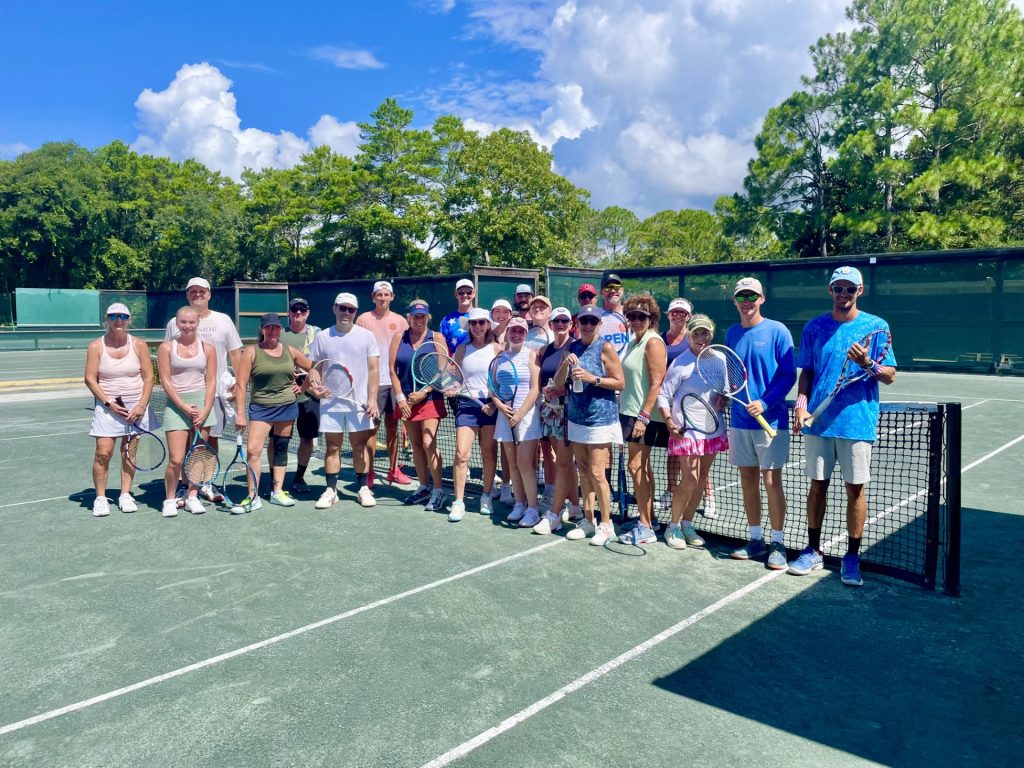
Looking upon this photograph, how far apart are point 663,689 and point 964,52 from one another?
4224 cm

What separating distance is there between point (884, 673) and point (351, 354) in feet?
18.3

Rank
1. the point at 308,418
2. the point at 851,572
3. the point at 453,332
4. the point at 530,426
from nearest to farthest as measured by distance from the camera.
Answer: the point at 851,572 < the point at 530,426 < the point at 308,418 < the point at 453,332

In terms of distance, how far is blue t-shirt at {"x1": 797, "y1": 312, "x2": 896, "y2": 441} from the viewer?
5.56 m

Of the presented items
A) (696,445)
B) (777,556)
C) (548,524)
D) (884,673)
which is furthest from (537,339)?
(884,673)

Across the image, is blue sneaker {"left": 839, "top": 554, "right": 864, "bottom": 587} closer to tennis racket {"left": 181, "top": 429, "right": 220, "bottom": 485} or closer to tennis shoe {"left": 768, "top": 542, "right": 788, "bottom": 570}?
tennis shoe {"left": 768, "top": 542, "right": 788, "bottom": 570}

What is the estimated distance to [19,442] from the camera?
12.1 m

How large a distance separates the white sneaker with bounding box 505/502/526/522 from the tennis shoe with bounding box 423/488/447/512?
2.61 ft

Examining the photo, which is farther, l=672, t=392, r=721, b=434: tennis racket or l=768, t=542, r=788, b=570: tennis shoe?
l=672, t=392, r=721, b=434: tennis racket

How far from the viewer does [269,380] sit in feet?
26.2

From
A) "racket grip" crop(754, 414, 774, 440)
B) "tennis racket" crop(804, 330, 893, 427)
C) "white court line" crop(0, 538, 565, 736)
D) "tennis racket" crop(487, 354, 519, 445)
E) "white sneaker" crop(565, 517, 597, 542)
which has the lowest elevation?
"white court line" crop(0, 538, 565, 736)

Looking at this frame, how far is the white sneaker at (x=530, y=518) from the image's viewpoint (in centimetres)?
733

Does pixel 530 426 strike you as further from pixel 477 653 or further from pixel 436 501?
pixel 477 653

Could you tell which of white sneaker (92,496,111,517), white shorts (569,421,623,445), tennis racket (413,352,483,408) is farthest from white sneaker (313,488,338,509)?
white shorts (569,421,623,445)

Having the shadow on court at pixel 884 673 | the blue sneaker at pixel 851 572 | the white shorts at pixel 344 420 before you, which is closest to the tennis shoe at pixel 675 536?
the shadow on court at pixel 884 673
